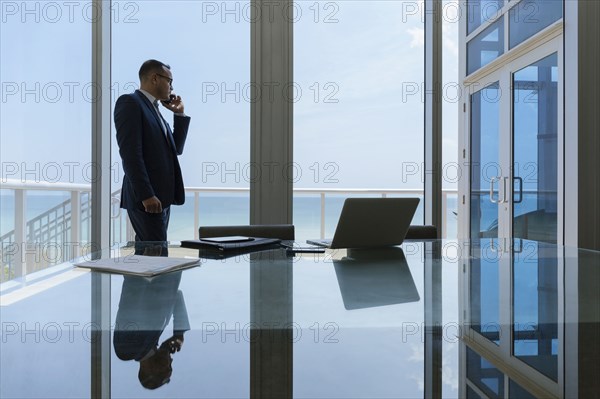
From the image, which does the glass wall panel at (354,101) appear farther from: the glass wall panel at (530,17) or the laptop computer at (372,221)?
the laptop computer at (372,221)

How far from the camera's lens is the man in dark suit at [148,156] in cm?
268

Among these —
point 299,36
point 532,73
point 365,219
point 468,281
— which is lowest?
point 468,281

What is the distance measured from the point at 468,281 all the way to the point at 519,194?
11.2 feet

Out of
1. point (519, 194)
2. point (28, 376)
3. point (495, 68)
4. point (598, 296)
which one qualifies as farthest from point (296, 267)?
point (495, 68)

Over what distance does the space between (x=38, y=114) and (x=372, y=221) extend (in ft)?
10.3

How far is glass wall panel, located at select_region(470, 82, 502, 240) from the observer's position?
4.54 m

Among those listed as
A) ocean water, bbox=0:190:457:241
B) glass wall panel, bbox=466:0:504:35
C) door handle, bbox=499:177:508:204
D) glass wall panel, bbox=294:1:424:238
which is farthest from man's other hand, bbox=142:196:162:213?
glass wall panel, bbox=466:0:504:35

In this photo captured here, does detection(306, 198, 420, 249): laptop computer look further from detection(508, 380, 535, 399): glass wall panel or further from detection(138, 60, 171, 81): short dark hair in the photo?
detection(138, 60, 171, 81): short dark hair

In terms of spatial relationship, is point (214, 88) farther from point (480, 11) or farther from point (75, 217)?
point (480, 11)

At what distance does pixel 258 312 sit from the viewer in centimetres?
78

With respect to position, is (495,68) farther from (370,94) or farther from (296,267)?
(296,267)

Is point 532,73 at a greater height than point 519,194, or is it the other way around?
point 532,73

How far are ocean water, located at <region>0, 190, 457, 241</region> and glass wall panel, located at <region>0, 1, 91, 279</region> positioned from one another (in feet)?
0.05

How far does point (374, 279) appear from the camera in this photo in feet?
3.66
